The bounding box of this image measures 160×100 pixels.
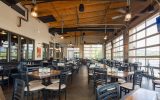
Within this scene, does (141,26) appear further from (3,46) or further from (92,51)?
(92,51)

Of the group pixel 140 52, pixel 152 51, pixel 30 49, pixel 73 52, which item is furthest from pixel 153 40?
pixel 73 52

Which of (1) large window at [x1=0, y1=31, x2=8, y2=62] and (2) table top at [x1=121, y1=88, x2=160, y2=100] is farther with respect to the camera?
(1) large window at [x1=0, y1=31, x2=8, y2=62]

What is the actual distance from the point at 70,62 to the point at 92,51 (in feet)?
49.6

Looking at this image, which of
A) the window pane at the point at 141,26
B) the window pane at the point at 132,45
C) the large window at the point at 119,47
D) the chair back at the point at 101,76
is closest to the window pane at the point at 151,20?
the window pane at the point at 141,26

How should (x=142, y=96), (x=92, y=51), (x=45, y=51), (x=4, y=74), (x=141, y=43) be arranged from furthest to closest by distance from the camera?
(x=92, y=51) < (x=45, y=51) < (x=141, y=43) < (x=4, y=74) < (x=142, y=96)

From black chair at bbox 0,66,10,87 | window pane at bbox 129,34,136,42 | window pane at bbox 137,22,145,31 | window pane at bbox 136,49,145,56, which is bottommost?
black chair at bbox 0,66,10,87

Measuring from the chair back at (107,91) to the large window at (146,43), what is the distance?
6979mm

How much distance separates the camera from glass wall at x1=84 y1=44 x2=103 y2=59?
25984 millimetres

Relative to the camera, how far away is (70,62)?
11.3 metres

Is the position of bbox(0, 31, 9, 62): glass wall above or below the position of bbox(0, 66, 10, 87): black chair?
above

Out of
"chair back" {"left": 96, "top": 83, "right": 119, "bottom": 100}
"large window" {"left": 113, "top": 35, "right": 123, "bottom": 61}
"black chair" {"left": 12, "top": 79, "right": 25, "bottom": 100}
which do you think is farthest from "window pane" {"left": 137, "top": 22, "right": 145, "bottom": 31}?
"black chair" {"left": 12, "top": 79, "right": 25, "bottom": 100}

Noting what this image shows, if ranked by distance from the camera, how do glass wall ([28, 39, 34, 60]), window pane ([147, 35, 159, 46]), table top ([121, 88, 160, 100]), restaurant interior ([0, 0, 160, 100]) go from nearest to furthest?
table top ([121, 88, 160, 100]) → restaurant interior ([0, 0, 160, 100]) → window pane ([147, 35, 159, 46]) → glass wall ([28, 39, 34, 60])

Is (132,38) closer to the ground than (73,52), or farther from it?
farther from it

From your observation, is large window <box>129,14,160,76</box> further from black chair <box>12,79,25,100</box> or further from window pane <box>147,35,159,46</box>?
black chair <box>12,79,25,100</box>
